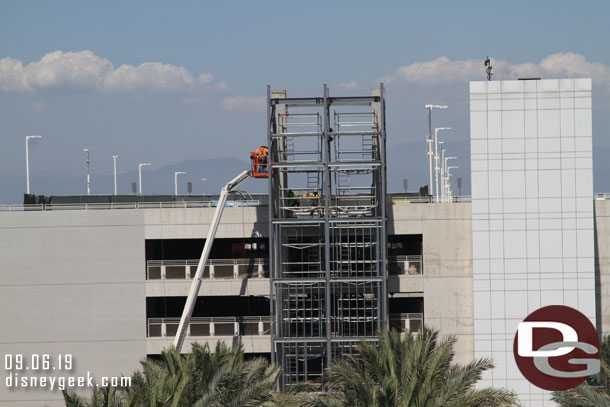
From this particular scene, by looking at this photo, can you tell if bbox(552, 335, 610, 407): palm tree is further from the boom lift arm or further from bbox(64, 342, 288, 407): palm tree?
the boom lift arm

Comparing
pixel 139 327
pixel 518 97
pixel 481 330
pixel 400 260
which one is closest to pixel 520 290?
pixel 481 330

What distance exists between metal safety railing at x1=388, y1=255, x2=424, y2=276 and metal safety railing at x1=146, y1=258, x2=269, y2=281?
5555mm

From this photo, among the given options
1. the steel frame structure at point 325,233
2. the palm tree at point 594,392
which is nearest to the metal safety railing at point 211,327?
the steel frame structure at point 325,233

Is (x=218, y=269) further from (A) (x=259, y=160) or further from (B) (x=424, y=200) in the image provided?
(B) (x=424, y=200)

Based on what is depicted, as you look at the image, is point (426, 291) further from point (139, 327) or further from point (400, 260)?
point (139, 327)

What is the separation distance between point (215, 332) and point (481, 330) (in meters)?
11.5

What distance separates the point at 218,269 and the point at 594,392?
715 inches

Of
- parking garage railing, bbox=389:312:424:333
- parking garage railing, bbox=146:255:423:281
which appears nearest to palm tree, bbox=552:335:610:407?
parking garage railing, bbox=389:312:424:333

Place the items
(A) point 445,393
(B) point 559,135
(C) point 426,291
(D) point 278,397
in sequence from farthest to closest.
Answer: (C) point 426,291
(B) point 559,135
(D) point 278,397
(A) point 445,393

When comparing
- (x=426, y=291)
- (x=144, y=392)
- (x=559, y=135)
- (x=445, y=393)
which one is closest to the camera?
(x=144, y=392)

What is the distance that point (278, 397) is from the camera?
2630 centimetres

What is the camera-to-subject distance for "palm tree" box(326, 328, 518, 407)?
2180cm

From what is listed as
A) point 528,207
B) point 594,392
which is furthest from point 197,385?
point 528,207

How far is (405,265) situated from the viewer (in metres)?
36.8
